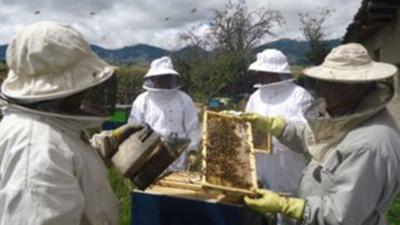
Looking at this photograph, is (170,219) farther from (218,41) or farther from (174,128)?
(218,41)

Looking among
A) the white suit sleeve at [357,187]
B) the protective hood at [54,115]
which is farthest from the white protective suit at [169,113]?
the protective hood at [54,115]

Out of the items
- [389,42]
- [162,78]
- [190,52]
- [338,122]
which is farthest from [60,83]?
[190,52]

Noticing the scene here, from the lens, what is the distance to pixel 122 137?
8.77 feet

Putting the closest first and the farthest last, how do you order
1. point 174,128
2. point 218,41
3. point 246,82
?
1. point 174,128
2. point 246,82
3. point 218,41

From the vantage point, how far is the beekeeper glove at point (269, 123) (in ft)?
12.1

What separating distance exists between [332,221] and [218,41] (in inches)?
926

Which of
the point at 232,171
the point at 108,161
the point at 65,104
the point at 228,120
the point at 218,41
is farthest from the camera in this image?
the point at 218,41

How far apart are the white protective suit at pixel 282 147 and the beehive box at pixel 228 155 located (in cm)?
130

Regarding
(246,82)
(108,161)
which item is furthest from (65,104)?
(246,82)

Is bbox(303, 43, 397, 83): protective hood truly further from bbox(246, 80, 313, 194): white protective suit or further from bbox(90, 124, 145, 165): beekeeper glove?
bbox(246, 80, 313, 194): white protective suit

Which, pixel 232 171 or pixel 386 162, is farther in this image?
pixel 232 171

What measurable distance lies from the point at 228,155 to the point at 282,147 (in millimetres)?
1759

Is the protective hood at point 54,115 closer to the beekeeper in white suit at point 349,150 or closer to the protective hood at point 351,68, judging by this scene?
the beekeeper in white suit at point 349,150

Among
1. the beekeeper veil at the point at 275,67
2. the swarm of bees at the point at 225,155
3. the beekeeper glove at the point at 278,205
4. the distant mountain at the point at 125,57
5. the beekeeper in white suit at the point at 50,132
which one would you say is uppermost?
the beekeeper in white suit at the point at 50,132
